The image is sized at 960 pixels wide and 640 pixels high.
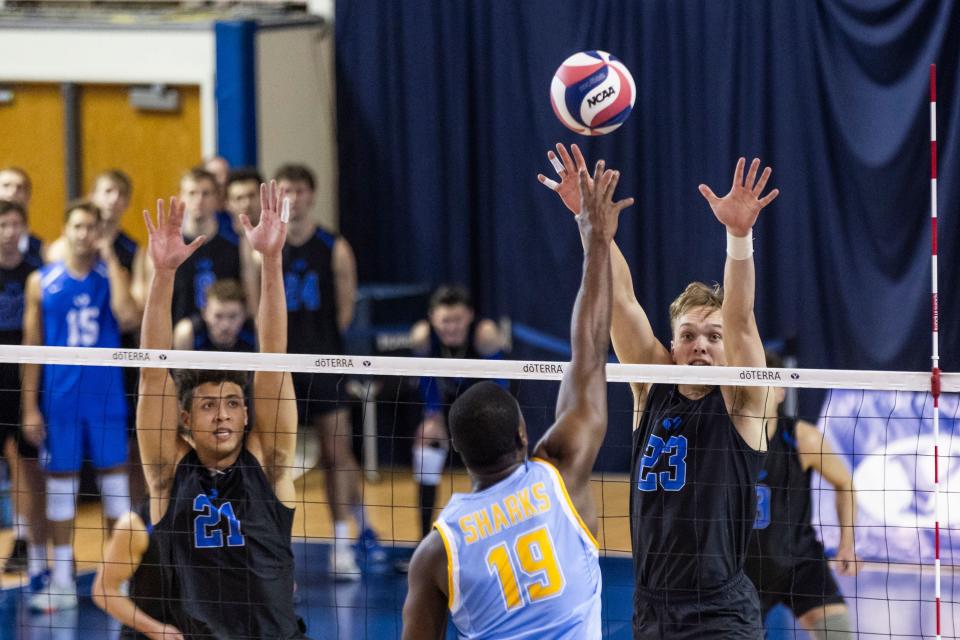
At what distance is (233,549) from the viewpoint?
531 cm

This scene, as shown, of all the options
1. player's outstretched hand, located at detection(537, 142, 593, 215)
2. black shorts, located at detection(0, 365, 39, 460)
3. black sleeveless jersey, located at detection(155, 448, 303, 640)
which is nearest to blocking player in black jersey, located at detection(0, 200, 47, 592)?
black shorts, located at detection(0, 365, 39, 460)

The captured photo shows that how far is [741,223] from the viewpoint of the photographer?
5031 mm

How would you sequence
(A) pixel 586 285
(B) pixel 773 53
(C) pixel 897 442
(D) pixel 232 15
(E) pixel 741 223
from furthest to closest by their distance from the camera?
(D) pixel 232 15, (B) pixel 773 53, (C) pixel 897 442, (E) pixel 741 223, (A) pixel 586 285

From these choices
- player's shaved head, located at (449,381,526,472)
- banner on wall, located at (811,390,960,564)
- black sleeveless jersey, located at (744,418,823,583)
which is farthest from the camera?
banner on wall, located at (811,390,960,564)

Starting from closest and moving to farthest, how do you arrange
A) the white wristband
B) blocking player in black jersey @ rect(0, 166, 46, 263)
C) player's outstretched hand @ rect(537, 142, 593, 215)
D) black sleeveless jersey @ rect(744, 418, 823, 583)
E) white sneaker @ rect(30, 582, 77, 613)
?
player's outstretched hand @ rect(537, 142, 593, 215)
the white wristband
black sleeveless jersey @ rect(744, 418, 823, 583)
white sneaker @ rect(30, 582, 77, 613)
blocking player in black jersey @ rect(0, 166, 46, 263)

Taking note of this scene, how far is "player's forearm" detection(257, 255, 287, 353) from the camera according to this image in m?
5.36

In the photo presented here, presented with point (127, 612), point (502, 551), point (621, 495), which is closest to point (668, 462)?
point (502, 551)

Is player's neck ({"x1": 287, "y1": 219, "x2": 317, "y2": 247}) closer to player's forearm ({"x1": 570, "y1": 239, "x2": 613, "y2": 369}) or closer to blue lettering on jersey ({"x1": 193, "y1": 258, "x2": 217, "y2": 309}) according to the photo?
blue lettering on jersey ({"x1": 193, "y1": 258, "x2": 217, "y2": 309})

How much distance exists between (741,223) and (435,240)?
23.8 ft

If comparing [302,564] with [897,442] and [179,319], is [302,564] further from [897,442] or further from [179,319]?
[897,442]

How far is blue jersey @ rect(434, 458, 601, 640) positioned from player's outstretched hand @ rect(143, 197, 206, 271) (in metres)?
1.98

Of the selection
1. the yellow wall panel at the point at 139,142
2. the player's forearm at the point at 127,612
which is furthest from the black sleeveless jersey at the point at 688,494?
the yellow wall panel at the point at 139,142

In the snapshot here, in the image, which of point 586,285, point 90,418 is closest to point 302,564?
point 90,418

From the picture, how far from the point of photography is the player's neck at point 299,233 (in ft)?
30.3
